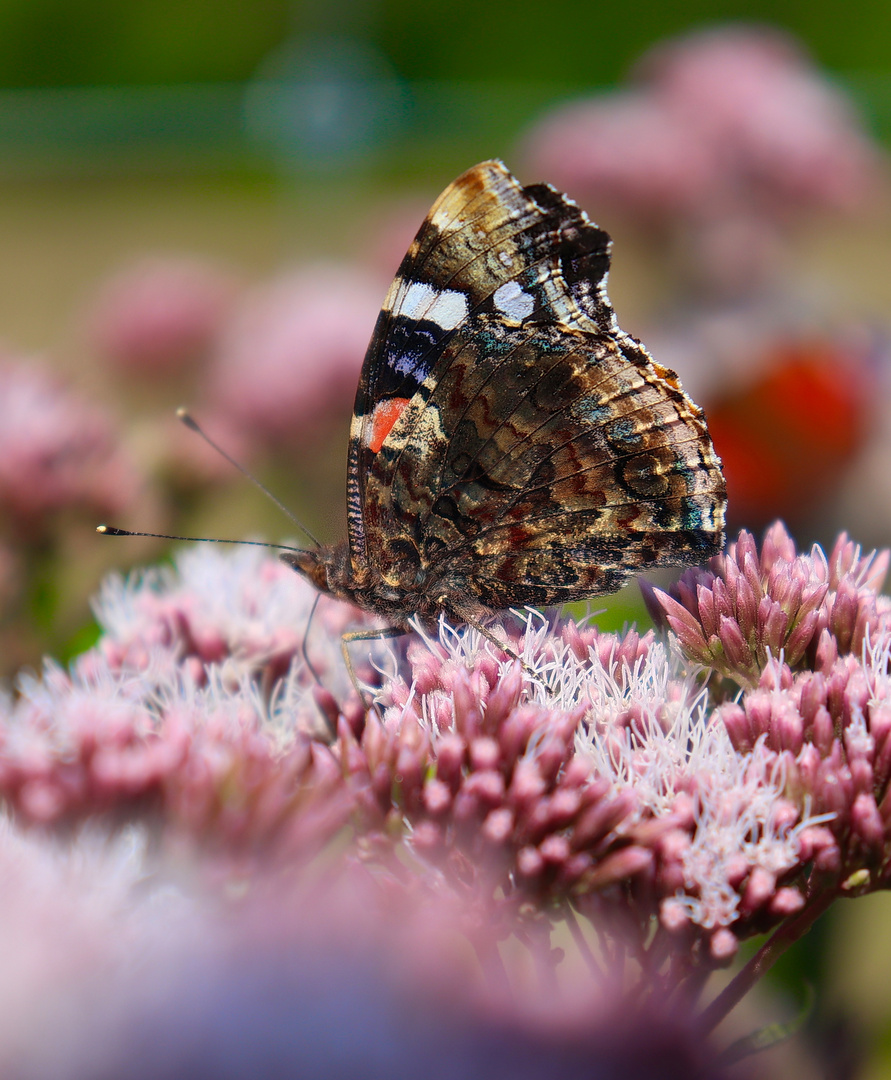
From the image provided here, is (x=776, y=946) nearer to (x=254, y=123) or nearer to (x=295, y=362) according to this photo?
(x=295, y=362)

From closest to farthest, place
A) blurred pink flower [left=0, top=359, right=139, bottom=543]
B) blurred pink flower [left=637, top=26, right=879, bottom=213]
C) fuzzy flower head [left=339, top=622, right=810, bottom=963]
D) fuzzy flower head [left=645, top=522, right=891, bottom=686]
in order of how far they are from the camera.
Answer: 1. fuzzy flower head [left=339, top=622, right=810, bottom=963]
2. fuzzy flower head [left=645, top=522, right=891, bottom=686]
3. blurred pink flower [left=0, top=359, right=139, bottom=543]
4. blurred pink flower [left=637, top=26, right=879, bottom=213]

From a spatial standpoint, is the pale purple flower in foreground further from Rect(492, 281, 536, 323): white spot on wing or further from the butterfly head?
Rect(492, 281, 536, 323): white spot on wing

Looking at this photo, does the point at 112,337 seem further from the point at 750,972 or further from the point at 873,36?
the point at 873,36

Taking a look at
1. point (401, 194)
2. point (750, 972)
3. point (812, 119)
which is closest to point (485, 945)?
point (750, 972)

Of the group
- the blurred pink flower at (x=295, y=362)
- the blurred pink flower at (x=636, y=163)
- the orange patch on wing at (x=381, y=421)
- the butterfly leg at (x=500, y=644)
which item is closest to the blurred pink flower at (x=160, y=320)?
the blurred pink flower at (x=295, y=362)

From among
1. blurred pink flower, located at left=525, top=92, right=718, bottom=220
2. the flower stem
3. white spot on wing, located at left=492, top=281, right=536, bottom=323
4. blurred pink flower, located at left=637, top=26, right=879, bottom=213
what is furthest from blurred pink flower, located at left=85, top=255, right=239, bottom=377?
the flower stem

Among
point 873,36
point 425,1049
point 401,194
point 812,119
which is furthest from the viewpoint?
point 873,36
